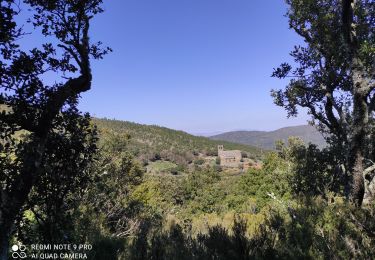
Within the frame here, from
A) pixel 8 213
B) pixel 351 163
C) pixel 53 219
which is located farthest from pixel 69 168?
pixel 351 163

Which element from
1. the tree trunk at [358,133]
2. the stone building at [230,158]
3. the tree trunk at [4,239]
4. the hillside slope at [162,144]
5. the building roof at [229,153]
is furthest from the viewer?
the building roof at [229,153]

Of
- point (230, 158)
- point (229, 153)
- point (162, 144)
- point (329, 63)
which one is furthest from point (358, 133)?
point (229, 153)

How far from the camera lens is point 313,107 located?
1341cm

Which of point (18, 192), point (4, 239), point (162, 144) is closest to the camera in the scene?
point (4, 239)

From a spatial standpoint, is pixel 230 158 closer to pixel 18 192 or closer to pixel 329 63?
pixel 329 63

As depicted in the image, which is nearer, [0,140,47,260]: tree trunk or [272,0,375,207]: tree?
[0,140,47,260]: tree trunk

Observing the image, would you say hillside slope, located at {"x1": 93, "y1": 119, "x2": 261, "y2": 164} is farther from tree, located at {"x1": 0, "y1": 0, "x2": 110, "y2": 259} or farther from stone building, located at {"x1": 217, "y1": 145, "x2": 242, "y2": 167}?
tree, located at {"x1": 0, "y1": 0, "x2": 110, "y2": 259}

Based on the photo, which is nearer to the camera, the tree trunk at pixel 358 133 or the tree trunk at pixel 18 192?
the tree trunk at pixel 18 192

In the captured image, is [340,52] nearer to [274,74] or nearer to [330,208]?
[274,74]

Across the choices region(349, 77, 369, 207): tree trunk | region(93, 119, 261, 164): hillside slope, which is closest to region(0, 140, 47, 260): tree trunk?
region(349, 77, 369, 207): tree trunk

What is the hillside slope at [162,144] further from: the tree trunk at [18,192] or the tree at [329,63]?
the tree trunk at [18,192]

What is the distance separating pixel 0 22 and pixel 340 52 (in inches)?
415

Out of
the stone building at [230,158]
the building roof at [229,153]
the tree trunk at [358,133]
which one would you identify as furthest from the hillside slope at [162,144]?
the tree trunk at [358,133]

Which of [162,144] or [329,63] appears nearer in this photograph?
[329,63]
